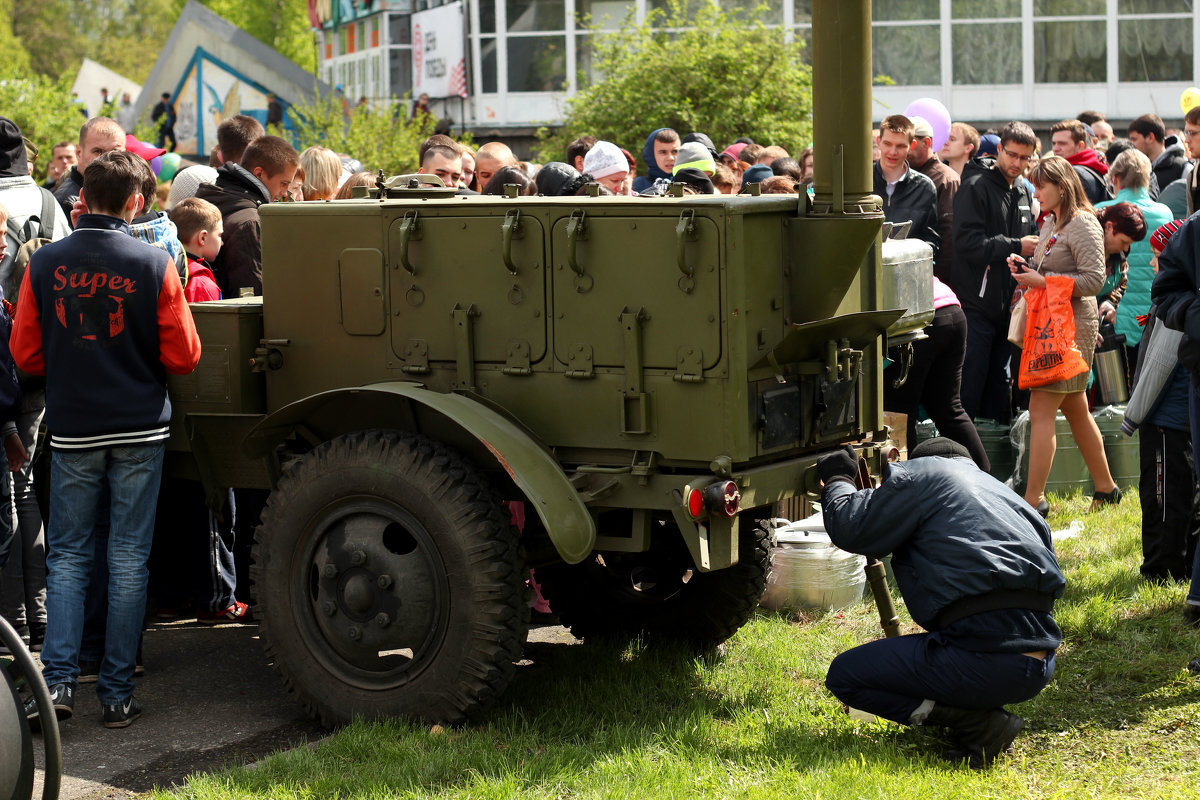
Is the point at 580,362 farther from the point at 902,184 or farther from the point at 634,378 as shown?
the point at 902,184

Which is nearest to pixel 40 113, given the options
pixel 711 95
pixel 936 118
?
pixel 711 95

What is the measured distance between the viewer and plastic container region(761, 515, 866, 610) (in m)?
6.85

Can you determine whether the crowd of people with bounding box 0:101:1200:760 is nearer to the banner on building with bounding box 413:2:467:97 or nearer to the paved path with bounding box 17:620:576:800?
the paved path with bounding box 17:620:576:800

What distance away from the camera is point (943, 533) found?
16.4ft

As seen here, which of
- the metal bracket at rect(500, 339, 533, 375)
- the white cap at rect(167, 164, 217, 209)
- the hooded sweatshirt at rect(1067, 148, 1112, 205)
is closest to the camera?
the metal bracket at rect(500, 339, 533, 375)

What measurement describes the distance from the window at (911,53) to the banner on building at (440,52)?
8.68 metres

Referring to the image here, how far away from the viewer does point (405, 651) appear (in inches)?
239

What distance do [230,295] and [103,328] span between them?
1.98m

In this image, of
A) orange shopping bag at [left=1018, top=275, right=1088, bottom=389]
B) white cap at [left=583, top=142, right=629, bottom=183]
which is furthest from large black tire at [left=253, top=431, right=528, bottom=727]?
orange shopping bag at [left=1018, top=275, right=1088, bottom=389]

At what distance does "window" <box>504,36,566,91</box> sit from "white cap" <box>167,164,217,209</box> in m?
22.1

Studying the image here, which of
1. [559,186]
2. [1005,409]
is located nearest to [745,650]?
[559,186]

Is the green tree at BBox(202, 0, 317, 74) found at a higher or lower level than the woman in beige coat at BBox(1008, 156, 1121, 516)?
higher

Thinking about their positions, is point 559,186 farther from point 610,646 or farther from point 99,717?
point 99,717

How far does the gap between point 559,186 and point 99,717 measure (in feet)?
13.3
